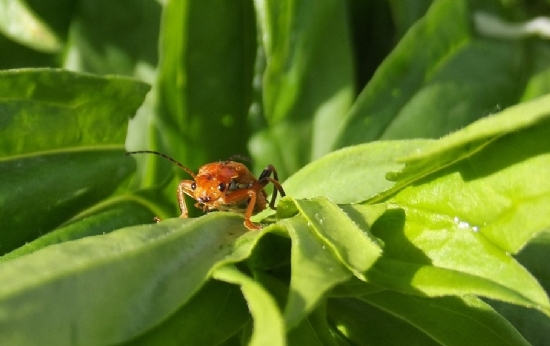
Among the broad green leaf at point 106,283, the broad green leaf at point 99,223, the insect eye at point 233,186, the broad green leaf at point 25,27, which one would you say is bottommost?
the insect eye at point 233,186

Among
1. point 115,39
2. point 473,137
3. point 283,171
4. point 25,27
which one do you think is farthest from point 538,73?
point 25,27

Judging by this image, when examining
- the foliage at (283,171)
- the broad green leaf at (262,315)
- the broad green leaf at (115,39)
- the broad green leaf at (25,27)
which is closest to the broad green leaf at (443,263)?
the foliage at (283,171)

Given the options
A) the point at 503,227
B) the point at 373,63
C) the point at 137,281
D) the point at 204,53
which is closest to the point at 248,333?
→ the point at 137,281

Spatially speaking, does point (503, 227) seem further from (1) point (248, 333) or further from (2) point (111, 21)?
(2) point (111, 21)

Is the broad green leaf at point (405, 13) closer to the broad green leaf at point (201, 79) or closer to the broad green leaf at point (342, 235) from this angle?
the broad green leaf at point (201, 79)

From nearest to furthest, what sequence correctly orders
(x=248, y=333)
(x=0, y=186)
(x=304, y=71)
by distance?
(x=248, y=333) < (x=0, y=186) < (x=304, y=71)

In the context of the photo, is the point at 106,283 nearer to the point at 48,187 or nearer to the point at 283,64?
the point at 48,187
